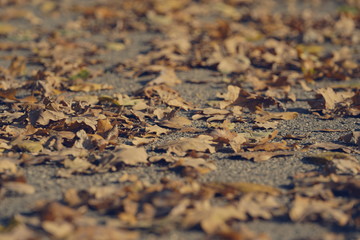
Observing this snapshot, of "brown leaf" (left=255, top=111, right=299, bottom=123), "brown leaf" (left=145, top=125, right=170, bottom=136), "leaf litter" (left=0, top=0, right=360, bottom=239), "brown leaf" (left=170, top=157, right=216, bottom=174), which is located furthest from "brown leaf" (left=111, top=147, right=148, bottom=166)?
"brown leaf" (left=255, top=111, right=299, bottom=123)

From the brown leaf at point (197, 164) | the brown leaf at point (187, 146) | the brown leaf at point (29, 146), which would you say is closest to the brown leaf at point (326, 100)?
the brown leaf at point (187, 146)

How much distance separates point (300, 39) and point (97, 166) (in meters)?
4.22

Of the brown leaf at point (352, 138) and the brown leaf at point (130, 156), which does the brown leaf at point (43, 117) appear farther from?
the brown leaf at point (352, 138)

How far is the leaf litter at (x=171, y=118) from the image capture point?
8.15ft

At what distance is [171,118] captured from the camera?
3840 mm

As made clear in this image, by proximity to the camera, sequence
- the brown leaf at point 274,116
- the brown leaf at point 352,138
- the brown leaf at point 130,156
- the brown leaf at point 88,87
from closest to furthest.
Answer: the brown leaf at point 130,156 < the brown leaf at point 352,138 < the brown leaf at point 274,116 < the brown leaf at point 88,87

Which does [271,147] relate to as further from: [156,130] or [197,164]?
[156,130]

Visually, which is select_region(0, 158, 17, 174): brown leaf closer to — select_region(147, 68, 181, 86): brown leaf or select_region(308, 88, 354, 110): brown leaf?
select_region(147, 68, 181, 86): brown leaf

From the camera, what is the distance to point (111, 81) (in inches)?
195

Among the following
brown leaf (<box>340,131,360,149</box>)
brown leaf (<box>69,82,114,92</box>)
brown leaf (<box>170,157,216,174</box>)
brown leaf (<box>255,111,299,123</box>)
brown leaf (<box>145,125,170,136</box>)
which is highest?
brown leaf (<box>340,131,360,149</box>)

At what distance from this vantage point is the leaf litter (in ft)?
8.15

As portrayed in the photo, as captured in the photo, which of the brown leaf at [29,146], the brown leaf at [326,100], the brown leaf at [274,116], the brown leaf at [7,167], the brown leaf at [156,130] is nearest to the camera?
the brown leaf at [7,167]

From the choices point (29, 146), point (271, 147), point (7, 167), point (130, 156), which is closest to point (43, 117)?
point (29, 146)

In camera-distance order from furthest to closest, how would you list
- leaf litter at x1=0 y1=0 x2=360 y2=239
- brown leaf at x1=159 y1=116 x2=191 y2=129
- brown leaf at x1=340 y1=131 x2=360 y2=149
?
1. brown leaf at x1=159 y1=116 x2=191 y2=129
2. brown leaf at x1=340 y1=131 x2=360 y2=149
3. leaf litter at x1=0 y1=0 x2=360 y2=239
